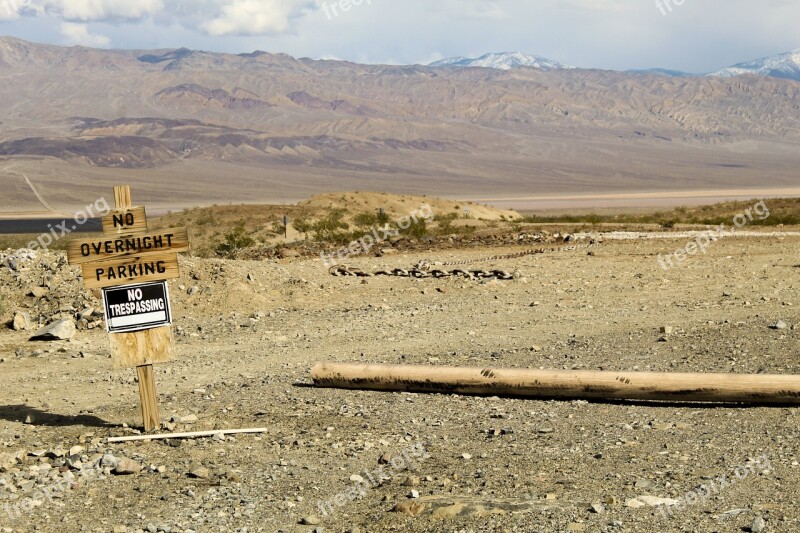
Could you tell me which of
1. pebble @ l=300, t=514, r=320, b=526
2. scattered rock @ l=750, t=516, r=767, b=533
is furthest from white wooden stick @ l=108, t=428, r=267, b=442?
scattered rock @ l=750, t=516, r=767, b=533

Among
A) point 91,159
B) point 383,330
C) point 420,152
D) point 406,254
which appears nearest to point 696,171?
point 420,152

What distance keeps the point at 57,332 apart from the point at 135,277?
5.36 metres

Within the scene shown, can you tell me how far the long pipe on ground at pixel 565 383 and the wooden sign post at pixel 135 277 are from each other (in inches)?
70.2

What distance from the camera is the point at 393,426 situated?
7723mm

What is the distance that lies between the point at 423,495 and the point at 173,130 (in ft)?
533

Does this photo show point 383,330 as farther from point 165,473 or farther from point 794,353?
point 165,473

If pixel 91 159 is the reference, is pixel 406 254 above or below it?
below

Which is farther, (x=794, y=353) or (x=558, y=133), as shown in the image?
(x=558, y=133)

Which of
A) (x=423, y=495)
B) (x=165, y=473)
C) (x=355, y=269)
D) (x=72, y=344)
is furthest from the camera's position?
(x=355, y=269)

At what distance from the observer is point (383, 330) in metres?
12.5

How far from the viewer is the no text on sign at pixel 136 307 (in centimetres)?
769

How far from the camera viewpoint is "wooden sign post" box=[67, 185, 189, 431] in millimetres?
7598

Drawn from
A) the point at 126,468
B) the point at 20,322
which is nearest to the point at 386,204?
the point at 20,322

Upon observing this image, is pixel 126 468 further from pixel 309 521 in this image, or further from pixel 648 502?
pixel 648 502
